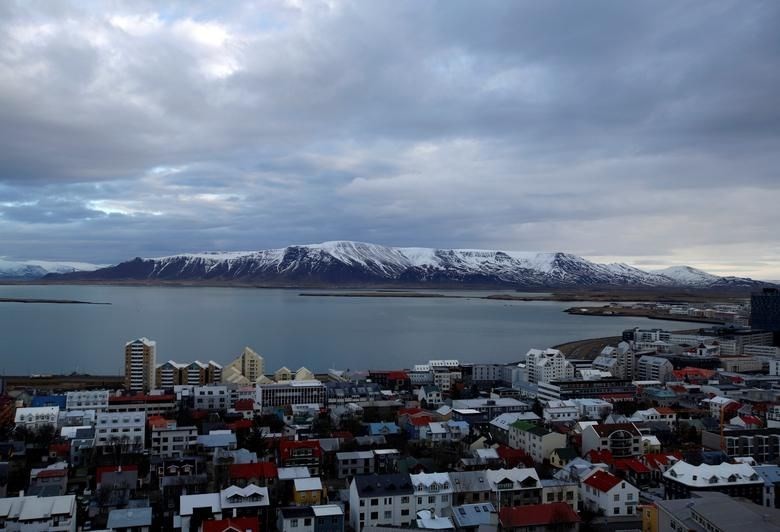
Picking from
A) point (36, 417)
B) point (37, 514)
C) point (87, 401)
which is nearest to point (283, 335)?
point (87, 401)

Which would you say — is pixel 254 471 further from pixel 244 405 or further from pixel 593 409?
pixel 593 409

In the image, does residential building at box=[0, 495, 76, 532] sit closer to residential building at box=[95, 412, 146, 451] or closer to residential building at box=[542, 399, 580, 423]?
residential building at box=[95, 412, 146, 451]

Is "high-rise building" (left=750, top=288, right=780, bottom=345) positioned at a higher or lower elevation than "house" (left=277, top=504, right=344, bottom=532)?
higher

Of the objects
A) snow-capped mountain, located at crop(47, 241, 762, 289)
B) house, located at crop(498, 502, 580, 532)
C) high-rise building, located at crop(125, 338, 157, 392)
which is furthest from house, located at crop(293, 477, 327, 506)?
snow-capped mountain, located at crop(47, 241, 762, 289)

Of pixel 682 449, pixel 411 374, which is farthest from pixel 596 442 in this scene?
pixel 411 374

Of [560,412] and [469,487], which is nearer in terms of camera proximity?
[469,487]

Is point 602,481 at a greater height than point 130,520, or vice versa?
point 602,481

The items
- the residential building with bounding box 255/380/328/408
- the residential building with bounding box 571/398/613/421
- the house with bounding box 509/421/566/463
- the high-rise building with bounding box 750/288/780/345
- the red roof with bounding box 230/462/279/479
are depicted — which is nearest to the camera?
the red roof with bounding box 230/462/279/479
